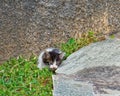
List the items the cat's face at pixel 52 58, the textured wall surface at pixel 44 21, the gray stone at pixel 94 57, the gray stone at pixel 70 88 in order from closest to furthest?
the gray stone at pixel 70 88, the gray stone at pixel 94 57, the cat's face at pixel 52 58, the textured wall surface at pixel 44 21

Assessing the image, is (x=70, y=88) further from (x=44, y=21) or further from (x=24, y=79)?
(x=44, y=21)

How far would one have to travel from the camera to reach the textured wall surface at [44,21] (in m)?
6.30

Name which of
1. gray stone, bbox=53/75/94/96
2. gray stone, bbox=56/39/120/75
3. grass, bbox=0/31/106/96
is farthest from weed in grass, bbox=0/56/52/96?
gray stone, bbox=56/39/120/75

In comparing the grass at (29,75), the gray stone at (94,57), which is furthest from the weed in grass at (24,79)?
the gray stone at (94,57)

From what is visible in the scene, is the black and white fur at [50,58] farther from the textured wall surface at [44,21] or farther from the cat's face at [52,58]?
the textured wall surface at [44,21]

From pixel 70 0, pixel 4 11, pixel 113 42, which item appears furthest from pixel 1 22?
pixel 113 42

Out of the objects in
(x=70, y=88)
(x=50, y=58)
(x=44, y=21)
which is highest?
(x=44, y=21)

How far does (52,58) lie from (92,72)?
677 millimetres

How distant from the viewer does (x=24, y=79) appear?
5.86 meters

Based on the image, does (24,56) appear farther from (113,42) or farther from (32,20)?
(113,42)

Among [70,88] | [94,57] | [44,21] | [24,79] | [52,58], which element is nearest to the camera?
[70,88]

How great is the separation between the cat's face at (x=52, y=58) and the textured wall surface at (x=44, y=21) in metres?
0.33

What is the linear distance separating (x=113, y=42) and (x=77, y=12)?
0.64 m

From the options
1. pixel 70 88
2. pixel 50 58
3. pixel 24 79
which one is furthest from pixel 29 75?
pixel 70 88
